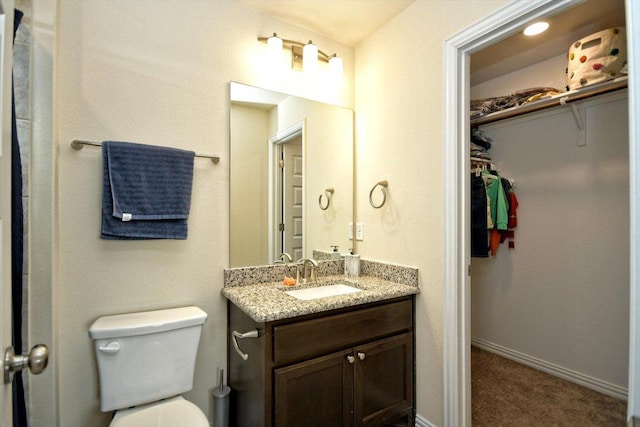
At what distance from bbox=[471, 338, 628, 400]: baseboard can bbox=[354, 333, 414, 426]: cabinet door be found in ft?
4.70

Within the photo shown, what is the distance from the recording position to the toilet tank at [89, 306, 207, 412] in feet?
4.31

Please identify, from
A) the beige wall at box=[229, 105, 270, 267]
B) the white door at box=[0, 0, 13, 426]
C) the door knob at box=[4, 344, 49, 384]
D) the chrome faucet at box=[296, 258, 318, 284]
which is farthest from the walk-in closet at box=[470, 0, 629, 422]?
the door knob at box=[4, 344, 49, 384]

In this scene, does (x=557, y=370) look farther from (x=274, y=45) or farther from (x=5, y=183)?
(x=5, y=183)

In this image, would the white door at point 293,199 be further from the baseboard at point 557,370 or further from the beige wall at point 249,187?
the baseboard at point 557,370

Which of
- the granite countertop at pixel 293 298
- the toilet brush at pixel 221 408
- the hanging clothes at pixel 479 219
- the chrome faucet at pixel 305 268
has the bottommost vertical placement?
the toilet brush at pixel 221 408

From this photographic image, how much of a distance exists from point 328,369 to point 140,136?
1.43 m

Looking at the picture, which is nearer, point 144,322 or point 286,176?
point 144,322

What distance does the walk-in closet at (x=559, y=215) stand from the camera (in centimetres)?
209

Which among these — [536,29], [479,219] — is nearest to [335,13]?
[536,29]

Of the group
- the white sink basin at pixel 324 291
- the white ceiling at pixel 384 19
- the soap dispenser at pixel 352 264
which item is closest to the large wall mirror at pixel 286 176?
the soap dispenser at pixel 352 264

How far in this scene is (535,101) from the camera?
2105 mm

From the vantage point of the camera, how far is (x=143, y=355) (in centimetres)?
135

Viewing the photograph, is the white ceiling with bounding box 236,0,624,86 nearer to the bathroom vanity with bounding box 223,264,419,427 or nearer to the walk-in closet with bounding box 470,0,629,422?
the walk-in closet with bounding box 470,0,629,422

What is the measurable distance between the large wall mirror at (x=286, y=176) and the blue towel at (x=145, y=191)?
0.28 metres
